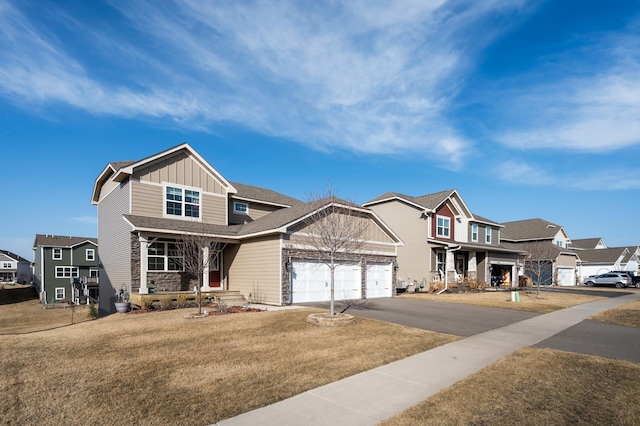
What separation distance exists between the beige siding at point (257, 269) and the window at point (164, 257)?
10.2 feet

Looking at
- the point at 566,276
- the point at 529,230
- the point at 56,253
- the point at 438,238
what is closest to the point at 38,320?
the point at 56,253

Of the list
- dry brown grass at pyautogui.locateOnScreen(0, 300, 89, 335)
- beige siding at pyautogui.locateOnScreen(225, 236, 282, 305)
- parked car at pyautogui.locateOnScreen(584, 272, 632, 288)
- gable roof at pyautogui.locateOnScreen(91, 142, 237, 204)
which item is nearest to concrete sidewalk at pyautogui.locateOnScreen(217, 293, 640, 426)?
beige siding at pyautogui.locateOnScreen(225, 236, 282, 305)

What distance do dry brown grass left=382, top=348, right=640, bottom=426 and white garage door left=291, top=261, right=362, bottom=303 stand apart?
1152cm

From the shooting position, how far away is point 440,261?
31.1 m

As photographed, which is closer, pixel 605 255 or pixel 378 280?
pixel 378 280

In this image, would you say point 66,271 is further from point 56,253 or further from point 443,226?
point 443,226

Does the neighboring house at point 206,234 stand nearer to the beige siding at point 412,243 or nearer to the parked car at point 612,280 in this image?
the beige siding at point 412,243

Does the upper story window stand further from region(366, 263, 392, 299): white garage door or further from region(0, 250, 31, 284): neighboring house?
region(366, 263, 392, 299): white garage door

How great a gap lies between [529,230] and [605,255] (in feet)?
38.7

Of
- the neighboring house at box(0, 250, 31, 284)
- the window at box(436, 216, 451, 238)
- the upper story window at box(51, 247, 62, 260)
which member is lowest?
the neighboring house at box(0, 250, 31, 284)

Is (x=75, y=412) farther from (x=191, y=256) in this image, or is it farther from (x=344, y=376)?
(x=191, y=256)

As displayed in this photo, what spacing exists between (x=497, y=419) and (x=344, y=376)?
2.84 metres

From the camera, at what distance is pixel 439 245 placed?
29.9 meters

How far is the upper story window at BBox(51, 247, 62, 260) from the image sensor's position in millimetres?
48750
